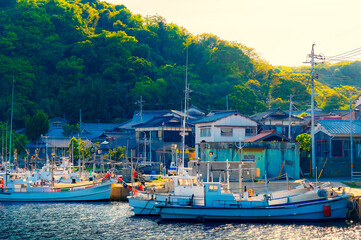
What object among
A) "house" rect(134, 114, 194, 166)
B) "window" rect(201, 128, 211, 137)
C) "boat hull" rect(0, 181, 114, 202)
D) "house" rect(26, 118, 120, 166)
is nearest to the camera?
"boat hull" rect(0, 181, 114, 202)

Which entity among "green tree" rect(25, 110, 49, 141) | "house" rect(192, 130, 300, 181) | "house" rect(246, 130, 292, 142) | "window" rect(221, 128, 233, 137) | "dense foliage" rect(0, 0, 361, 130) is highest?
"dense foliage" rect(0, 0, 361, 130)

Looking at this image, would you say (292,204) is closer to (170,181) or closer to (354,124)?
(170,181)

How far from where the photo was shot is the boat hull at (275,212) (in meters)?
30.7

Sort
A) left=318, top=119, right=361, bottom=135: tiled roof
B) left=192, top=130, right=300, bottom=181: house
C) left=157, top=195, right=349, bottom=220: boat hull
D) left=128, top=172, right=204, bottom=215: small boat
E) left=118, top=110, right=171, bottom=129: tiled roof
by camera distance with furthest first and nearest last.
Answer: left=118, top=110, right=171, bottom=129: tiled roof, left=318, top=119, right=361, bottom=135: tiled roof, left=192, top=130, right=300, bottom=181: house, left=128, top=172, right=204, bottom=215: small boat, left=157, top=195, right=349, bottom=220: boat hull

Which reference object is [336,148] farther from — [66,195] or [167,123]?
[167,123]

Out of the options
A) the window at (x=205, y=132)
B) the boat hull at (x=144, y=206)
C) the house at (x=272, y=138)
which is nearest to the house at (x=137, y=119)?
the window at (x=205, y=132)

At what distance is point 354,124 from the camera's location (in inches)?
1957

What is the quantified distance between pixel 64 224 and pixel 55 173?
72.8 ft

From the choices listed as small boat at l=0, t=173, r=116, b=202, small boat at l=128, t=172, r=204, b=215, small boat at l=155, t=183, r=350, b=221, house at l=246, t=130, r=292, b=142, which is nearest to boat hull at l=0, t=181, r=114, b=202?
small boat at l=0, t=173, r=116, b=202

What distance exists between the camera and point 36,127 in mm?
84438

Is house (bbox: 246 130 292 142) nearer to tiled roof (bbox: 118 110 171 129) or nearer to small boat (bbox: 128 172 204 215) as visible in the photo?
small boat (bbox: 128 172 204 215)

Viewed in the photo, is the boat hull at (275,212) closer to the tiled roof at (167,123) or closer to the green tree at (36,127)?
the tiled roof at (167,123)

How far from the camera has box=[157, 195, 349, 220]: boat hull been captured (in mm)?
30719

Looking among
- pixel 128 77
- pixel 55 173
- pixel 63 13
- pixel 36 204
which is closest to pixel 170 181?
pixel 36 204
